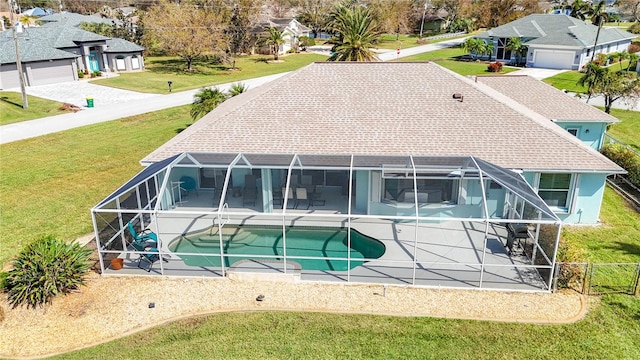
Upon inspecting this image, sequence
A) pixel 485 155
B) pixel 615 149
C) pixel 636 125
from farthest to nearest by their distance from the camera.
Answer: pixel 636 125, pixel 615 149, pixel 485 155

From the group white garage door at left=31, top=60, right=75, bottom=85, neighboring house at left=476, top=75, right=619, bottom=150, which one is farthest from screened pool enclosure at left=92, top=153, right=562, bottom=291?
white garage door at left=31, top=60, right=75, bottom=85

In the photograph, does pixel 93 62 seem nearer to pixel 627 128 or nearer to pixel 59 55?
pixel 59 55

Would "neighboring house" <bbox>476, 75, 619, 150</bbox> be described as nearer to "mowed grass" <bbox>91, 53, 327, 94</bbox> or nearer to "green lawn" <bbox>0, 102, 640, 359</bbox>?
"green lawn" <bbox>0, 102, 640, 359</bbox>

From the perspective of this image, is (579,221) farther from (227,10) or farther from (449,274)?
(227,10)

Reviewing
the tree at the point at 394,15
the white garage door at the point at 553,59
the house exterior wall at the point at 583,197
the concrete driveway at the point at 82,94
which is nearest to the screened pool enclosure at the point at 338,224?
the house exterior wall at the point at 583,197

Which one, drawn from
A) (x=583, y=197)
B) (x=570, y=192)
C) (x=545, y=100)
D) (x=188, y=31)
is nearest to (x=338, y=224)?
(x=570, y=192)

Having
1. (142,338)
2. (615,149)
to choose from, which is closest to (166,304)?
(142,338)

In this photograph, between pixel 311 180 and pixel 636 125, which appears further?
pixel 636 125
